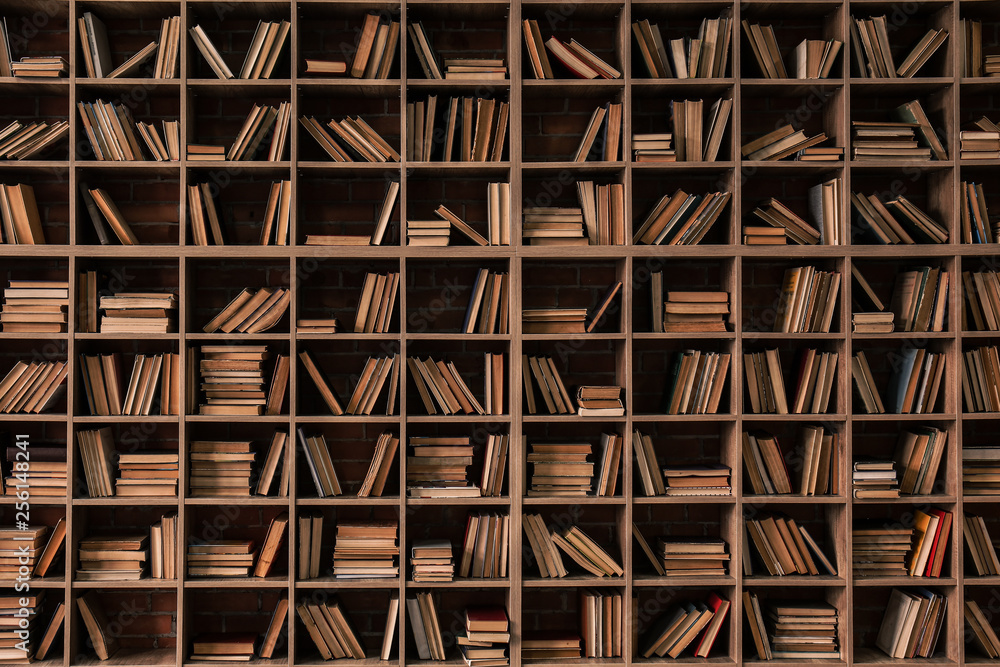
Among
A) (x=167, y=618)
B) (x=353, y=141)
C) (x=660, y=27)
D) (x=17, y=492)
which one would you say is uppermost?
(x=660, y=27)

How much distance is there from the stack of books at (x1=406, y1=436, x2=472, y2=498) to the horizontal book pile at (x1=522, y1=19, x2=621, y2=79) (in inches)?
57.9

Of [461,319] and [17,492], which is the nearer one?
[17,492]

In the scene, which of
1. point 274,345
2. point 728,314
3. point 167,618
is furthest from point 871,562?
point 167,618

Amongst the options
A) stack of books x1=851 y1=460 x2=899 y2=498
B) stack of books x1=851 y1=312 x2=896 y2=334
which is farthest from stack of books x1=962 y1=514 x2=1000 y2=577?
stack of books x1=851 y1=312 x2=896 y2=334

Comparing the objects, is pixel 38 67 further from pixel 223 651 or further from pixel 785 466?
pixel 785 466

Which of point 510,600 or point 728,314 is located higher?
point 728,314

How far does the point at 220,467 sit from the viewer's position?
2.64 m

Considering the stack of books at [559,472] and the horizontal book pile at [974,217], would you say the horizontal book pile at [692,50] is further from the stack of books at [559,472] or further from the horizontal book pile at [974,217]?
the stack of books at [559,472]

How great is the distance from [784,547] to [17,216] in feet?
10.6

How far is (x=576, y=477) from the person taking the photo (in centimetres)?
266

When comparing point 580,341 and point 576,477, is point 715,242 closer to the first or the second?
point 580,341

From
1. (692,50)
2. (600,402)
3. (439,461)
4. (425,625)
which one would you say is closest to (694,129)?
(692,50)

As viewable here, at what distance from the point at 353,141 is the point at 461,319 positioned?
32.4 inches

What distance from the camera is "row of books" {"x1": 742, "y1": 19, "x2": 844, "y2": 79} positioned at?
2666mm
